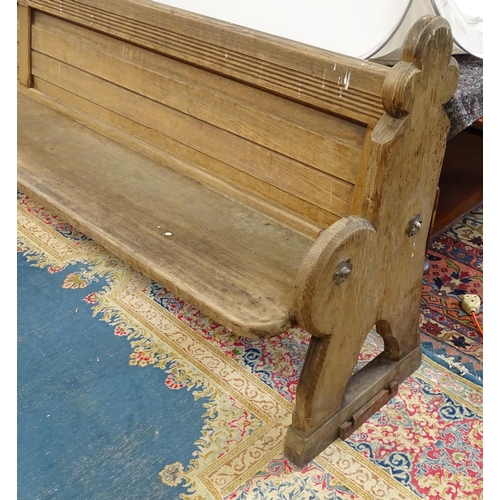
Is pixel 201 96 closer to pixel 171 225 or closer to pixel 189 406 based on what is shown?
pixel 171 225

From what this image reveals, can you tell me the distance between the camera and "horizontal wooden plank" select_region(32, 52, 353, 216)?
168cm

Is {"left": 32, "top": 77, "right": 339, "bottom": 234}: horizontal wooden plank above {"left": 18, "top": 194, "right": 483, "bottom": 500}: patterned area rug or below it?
above

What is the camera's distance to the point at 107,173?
214cm

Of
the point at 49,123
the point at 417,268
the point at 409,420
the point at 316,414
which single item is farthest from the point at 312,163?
the point at 49,123

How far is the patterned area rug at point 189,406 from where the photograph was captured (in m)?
1.60

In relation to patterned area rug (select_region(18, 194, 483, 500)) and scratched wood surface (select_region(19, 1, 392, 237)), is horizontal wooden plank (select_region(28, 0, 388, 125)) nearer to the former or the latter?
scratched wood surface (select_region(19, 1, 392, 237))

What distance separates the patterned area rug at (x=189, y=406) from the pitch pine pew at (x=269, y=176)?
105 millimetres

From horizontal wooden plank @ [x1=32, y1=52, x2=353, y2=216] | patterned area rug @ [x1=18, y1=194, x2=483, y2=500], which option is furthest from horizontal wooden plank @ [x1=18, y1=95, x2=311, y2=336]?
patterned area rug @ [x1=18, y1=194, x2=483, y2=500]

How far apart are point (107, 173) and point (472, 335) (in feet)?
4.44

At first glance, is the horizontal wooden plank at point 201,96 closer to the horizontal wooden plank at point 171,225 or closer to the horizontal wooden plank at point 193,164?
the horizontal wooden plank at point 193,164

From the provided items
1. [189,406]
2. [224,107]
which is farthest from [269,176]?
[189,406]

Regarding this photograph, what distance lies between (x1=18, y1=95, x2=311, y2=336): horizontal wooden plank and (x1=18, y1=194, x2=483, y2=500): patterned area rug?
38 cm

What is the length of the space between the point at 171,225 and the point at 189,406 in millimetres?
524

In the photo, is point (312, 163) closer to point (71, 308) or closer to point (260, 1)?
point (260, 1)
